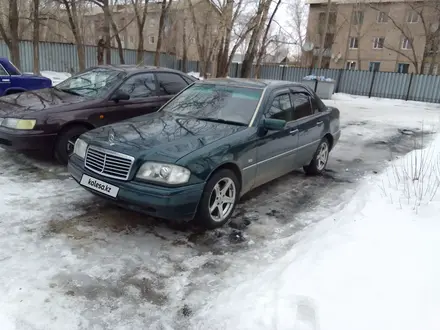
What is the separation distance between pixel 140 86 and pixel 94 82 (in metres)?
0.80

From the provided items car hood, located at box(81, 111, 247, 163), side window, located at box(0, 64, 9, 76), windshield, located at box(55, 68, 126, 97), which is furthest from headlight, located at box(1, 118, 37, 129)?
side window, located at box(0, 64, 9, 76)

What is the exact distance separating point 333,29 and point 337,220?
4087 cm

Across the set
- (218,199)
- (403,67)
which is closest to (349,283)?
(218,199)

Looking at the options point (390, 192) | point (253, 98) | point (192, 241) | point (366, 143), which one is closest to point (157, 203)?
point (192, 241)

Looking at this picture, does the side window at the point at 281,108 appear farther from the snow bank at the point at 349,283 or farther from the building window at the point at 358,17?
the building window at the point at 358,17

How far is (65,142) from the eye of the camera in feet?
17.9

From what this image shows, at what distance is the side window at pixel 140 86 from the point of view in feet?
20.3

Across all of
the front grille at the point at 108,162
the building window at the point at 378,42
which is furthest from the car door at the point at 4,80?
the building window at the point at 378,42

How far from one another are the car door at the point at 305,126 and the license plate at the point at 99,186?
2804mm

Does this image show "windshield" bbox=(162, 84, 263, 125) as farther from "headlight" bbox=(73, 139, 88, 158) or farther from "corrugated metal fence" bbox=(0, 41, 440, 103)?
"corrugated metal fence" bbox=(0, 41, 440, 103)

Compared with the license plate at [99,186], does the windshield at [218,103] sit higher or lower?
higher

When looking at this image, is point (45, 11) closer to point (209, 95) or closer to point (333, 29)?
point (209, 95)

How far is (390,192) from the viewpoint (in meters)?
4.82

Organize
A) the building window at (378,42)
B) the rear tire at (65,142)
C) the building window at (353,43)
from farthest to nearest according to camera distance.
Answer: the building window at (353,43) < the building window at (378,42) < the rear tire at (65,142)
